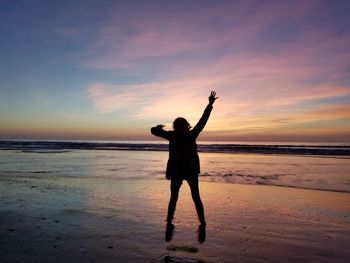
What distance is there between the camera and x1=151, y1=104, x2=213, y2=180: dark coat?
23.0 feet

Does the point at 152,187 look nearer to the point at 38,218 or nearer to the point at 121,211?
the point at 121,211

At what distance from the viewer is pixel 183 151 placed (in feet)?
23.1

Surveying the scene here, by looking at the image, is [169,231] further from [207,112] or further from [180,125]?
[207,112]

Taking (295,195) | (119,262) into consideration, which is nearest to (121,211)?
(119,262)

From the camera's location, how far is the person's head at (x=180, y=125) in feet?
23.3

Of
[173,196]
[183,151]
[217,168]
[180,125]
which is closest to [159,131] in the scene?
[180,125]

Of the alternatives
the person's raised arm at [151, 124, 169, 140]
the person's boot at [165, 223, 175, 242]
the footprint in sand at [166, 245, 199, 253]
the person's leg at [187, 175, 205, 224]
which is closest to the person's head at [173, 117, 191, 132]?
the person's raised arm at [151, 124, 169, 140]

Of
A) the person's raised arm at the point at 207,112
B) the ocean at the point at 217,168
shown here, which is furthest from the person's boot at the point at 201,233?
the ocean at the point at 217,168

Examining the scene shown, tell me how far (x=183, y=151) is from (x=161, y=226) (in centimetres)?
154

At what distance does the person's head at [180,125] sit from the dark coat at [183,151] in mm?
86

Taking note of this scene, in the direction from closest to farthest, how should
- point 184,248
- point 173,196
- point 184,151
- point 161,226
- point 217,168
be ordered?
1. point 184,248
2. point 161,226
3. point 184,151
4. point 173,196
5. point 217,168

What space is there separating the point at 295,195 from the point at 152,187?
4835 mm

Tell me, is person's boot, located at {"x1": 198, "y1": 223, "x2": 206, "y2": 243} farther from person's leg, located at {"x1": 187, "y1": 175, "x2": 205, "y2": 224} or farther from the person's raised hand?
the person's raised hand

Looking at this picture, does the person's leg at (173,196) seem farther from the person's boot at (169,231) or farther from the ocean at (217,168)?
the ocean at (217,168)
